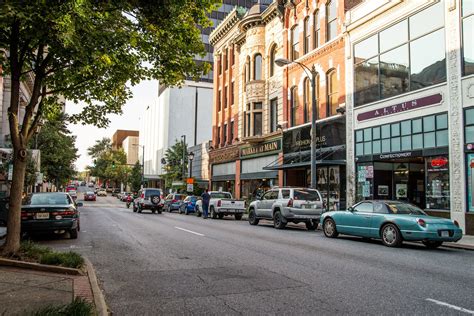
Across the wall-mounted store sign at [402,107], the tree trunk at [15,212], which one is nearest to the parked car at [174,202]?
the wall-mounted store sign at [402,107]

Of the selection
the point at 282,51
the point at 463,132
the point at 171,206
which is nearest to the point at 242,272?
the point at 463,132

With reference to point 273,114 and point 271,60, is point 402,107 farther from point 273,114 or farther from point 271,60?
point 271,60

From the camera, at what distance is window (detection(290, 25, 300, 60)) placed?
29.9 metres

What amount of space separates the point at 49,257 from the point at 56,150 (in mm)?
43864

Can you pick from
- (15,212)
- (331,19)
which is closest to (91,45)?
(15,212)

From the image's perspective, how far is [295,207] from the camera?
1761cm

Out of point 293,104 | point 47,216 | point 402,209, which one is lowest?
point 47,216

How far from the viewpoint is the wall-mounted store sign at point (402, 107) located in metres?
18.3

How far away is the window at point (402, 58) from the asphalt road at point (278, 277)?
978cm

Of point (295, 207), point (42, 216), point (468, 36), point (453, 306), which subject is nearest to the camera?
point (453, 306)

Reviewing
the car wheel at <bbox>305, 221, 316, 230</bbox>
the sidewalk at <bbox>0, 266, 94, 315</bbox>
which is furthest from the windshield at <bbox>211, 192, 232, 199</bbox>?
the sidewalk at <bbox>0, 266, 94, 315</bbox>

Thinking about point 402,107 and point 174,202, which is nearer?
point 402,107

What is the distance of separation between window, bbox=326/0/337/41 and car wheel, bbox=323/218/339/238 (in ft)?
49.5

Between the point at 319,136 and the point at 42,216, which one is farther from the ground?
the point at 319,136
